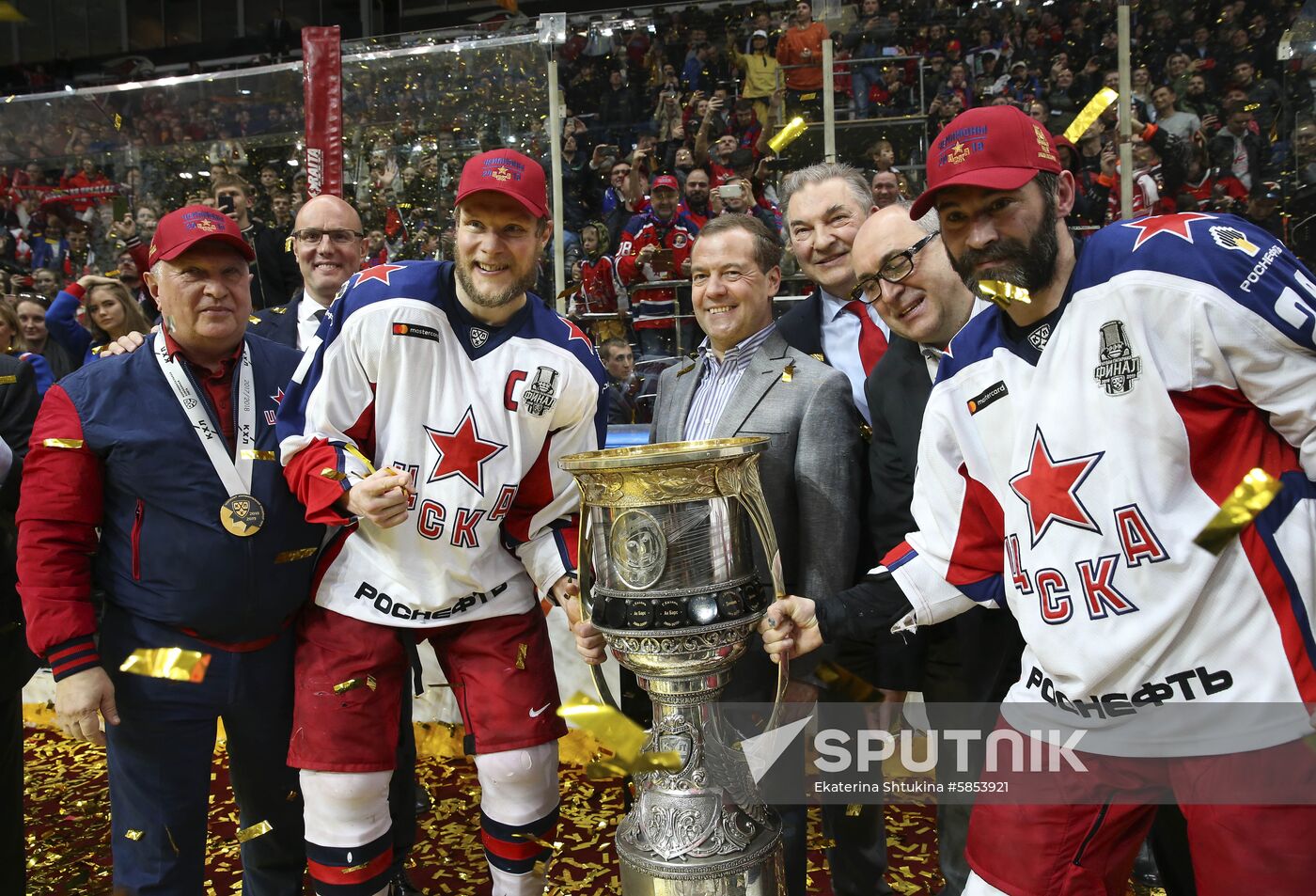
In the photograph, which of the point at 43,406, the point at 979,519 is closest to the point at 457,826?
the point at 43,406

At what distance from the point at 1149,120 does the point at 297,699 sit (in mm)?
7483

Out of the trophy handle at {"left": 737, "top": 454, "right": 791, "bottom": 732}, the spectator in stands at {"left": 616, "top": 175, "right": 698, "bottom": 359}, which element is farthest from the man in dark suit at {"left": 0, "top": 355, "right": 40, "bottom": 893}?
the spectator in stands at {"left": 616, "top": 175, "right": 698, "bottom": 359}

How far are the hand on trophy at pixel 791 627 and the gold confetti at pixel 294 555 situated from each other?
1.22m

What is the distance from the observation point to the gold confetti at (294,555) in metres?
2.54

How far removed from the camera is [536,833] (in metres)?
2.54

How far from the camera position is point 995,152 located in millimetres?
1832

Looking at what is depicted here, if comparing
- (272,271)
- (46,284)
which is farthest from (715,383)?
(46,284)

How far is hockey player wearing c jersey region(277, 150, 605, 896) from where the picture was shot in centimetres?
247

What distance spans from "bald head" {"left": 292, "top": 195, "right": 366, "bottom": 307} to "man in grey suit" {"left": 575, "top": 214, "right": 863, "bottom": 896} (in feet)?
5.37

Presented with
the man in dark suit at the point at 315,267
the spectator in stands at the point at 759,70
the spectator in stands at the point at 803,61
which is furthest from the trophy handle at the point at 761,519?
the spectator in stands at the point at 759,70

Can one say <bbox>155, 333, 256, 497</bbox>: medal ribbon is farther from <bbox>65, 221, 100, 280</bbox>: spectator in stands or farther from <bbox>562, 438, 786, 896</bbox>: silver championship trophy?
<bbox>65, 221, 100, 280</bbox>: spectator in stands

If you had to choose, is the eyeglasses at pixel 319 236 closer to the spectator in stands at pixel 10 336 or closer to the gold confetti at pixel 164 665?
the spectator in stands at pixel 10 336

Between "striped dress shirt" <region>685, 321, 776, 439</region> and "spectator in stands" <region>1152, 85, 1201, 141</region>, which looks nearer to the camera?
"striped dress shirt" <region>685, 321, 776, 439</region>

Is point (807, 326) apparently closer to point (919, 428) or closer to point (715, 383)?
point (715, 383)
